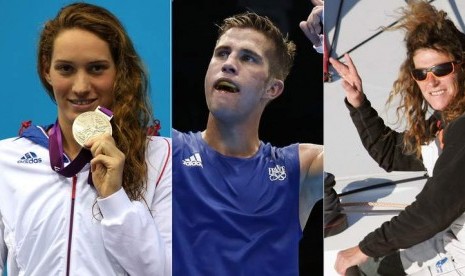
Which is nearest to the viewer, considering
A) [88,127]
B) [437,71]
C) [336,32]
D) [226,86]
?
[437,71]

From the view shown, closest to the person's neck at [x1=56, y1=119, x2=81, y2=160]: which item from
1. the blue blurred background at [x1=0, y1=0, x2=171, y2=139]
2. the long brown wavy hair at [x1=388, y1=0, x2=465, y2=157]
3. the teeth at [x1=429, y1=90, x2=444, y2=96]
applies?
the blue blurred background at [x1=0, y1=0, x2=171, y2=139]

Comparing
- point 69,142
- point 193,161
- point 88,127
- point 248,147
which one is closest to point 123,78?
point 88,127

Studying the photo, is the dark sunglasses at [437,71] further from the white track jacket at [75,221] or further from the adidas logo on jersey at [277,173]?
the white track jacket at [75,221]

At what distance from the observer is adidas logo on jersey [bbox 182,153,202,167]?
2.75 meters

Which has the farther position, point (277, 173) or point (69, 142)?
point (69, 142)

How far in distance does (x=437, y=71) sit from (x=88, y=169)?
58.6 inches

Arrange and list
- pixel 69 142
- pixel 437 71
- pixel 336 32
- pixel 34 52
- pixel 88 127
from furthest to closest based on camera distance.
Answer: pixel 34 52 → pixel 69 142 → pixel 88 127 → pixel 336 32 → pixel 437 71

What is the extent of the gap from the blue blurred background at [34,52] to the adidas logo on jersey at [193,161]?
314 millimetres

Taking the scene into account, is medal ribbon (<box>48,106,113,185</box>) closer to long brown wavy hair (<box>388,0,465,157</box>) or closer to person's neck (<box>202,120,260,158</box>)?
person's neck (<box>202,120,260,158</box>)

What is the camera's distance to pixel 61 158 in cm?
285

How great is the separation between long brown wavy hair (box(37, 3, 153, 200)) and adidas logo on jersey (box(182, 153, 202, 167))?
20 cm

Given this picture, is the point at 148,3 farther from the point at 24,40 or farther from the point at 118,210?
the point at 118,210

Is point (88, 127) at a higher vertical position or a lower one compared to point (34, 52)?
lower

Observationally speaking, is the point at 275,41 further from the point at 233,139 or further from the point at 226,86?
the point at 233,139
